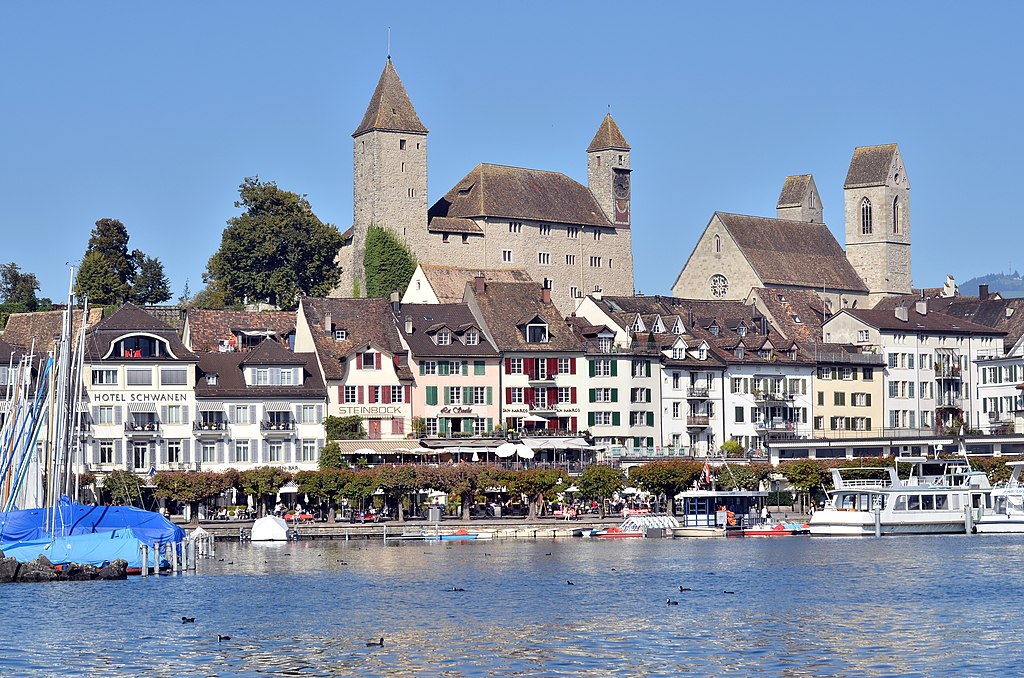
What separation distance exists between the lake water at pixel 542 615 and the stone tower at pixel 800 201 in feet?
341

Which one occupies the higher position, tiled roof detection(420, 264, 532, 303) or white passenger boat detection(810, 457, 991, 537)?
tiled roof detection(420, 264, 532, 303)

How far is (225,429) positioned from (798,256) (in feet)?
256

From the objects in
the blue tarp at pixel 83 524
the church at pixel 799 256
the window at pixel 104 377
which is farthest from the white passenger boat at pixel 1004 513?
the church at pixel 799 256

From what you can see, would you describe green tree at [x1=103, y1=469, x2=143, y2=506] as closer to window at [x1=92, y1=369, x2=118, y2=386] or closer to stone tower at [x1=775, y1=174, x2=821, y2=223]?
window at [x1=92, y1=369, x2=118, y2=386]

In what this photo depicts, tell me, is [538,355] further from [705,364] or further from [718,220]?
[718,220]

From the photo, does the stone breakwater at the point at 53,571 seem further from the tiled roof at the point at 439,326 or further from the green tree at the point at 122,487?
the tiled roof at the point at 439,326

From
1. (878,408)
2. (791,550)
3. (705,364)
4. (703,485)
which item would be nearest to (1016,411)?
(878,408)

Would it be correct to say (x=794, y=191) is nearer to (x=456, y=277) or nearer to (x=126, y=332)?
(x=456, y=277)

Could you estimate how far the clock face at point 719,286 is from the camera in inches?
6850

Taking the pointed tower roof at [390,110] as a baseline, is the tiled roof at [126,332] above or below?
below

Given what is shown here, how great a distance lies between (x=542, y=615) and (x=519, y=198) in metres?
106

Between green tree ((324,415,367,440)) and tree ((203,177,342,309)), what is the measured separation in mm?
29346

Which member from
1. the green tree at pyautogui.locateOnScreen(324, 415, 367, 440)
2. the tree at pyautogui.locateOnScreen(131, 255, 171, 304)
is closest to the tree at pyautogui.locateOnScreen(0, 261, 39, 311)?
the tree at pyautogui.locateOnScreen(131, 255, 171, 304)

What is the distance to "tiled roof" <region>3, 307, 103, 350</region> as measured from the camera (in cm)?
12440
